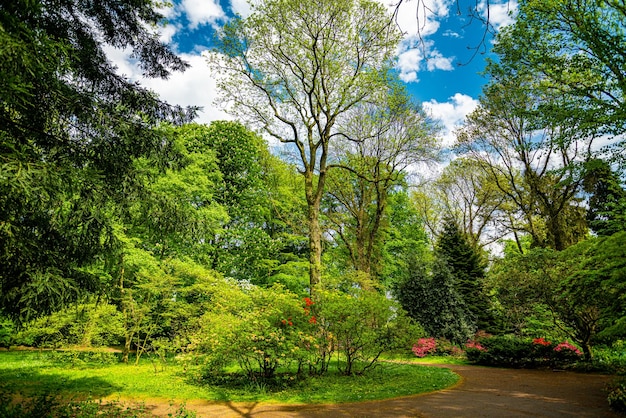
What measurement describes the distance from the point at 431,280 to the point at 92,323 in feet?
52.1

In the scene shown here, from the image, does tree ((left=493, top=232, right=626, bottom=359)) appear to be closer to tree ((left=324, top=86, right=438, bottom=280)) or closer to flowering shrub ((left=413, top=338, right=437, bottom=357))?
flowering shrub ((left=413, top=338, right=437, bottom=357))

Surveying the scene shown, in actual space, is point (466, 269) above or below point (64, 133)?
above

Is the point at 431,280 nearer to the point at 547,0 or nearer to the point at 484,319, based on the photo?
the point at 484,319

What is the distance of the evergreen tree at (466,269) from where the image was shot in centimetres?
2030

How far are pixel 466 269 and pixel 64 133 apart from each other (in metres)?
22.2

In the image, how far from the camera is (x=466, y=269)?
72.5ft

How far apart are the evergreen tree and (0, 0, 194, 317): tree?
17.8 m

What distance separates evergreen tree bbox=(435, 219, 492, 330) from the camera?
20.3 meters

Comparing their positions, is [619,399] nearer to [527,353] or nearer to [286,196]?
[527,353]

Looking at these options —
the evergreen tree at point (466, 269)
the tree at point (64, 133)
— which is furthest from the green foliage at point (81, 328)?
the evergreen tree at point (466, 269)

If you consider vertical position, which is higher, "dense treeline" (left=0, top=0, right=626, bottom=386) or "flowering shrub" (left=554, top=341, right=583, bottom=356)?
"dense treeline" (left=0, top=0, right=626, bottom=386)

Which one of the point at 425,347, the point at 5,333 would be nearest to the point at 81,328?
the point at 5,333

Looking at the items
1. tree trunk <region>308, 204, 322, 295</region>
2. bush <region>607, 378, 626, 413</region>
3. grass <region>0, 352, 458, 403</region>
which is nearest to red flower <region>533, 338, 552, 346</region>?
grass <region>0, 352, 458, 403</region>

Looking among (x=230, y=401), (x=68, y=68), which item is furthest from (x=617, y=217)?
(x=68, y=68)
